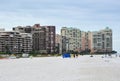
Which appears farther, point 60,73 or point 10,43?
point 10,43

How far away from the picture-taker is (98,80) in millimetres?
25453

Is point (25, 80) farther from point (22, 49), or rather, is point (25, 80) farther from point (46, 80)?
point (22, 49)

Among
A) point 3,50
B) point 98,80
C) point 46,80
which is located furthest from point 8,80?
point 3,50

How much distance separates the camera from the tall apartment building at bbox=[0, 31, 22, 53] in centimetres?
19198

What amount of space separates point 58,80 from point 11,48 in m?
170

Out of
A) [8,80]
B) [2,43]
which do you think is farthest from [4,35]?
[8,80]

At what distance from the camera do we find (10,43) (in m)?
196

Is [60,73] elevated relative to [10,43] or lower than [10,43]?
lower

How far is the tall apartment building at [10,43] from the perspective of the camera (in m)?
192

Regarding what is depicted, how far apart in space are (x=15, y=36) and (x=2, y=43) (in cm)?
920

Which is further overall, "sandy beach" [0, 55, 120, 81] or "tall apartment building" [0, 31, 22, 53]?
"tall apartment building" [0, 31, 22, 53]

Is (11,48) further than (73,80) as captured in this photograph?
Yes

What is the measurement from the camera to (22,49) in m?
200

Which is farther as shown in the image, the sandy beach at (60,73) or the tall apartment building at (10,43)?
the tall apartment building at (10,43)
